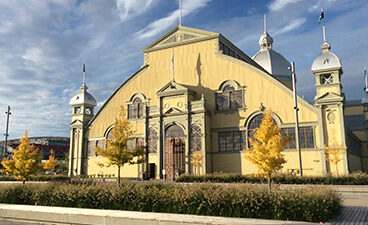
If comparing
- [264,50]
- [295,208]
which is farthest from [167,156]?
[264,50]

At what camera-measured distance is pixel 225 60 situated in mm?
38312

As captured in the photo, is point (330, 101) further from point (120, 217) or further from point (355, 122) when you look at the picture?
point (355, 122)

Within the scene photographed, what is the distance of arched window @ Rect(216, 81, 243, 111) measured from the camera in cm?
3703

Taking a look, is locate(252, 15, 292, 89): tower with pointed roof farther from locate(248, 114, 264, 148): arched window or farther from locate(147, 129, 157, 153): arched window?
locate(147, 129, 157, 153): arched window

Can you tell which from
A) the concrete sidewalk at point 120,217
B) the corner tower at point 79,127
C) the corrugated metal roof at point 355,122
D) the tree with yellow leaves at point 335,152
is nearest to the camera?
the concrete sidewalk at point 120,217

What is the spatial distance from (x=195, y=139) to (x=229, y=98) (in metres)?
6.09

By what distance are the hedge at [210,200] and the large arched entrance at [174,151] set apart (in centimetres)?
2152

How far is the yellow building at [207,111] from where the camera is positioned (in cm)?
3294

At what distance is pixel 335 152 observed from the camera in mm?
30859

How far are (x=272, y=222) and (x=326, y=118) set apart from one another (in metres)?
24.9

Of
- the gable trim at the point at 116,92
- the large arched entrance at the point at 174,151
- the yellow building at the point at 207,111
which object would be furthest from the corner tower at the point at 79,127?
the large arched entrance at the point at 174,151

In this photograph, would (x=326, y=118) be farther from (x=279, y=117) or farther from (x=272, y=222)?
(x=272, y=222)

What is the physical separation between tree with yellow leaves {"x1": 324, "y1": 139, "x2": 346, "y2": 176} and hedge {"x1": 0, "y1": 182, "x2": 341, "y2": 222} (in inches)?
728

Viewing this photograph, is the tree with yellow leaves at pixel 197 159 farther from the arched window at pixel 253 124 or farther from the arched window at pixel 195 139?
the arched window at pixel 253 124
